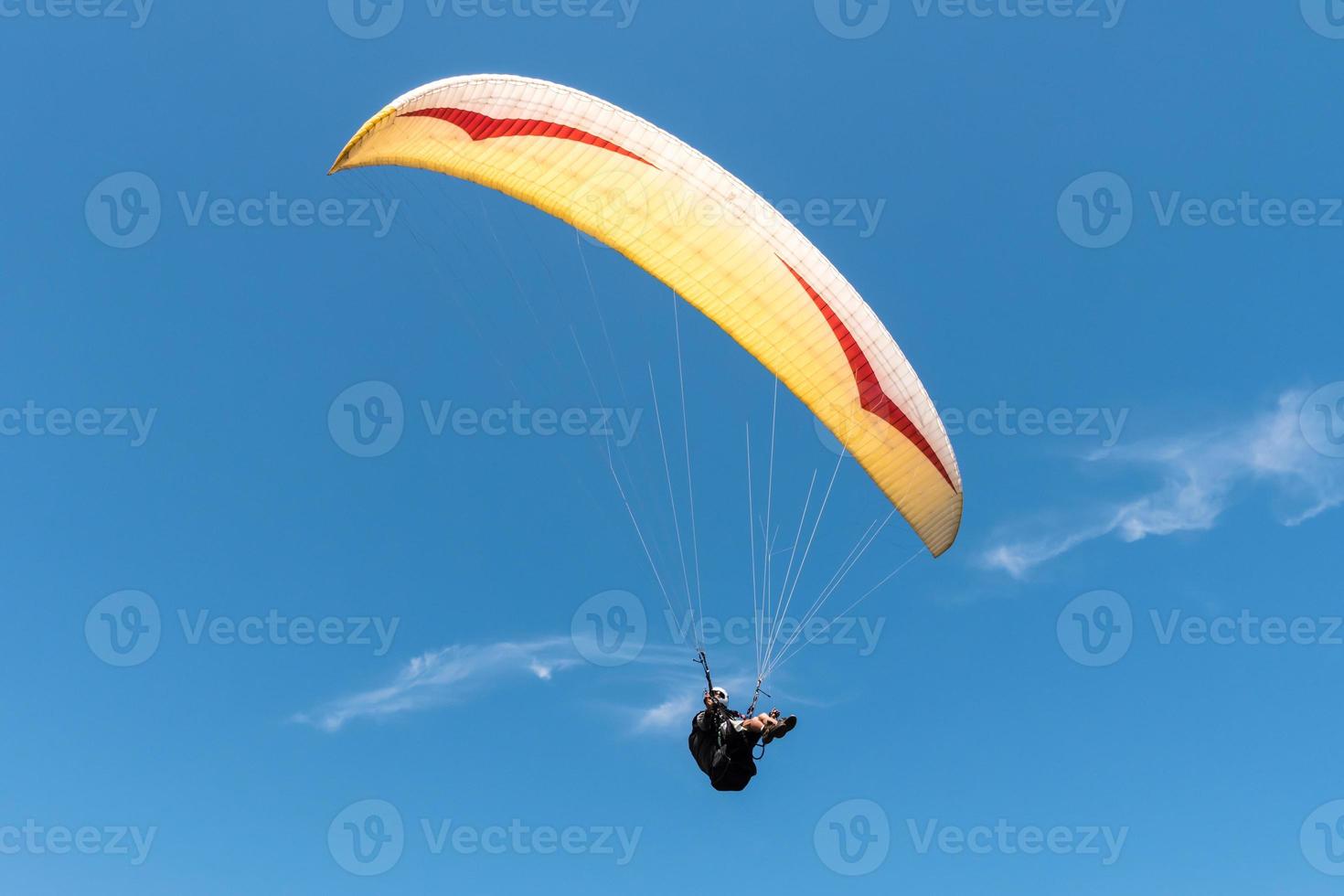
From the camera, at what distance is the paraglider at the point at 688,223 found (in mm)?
14891

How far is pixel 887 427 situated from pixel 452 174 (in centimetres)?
777

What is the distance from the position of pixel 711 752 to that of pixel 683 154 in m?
8.76

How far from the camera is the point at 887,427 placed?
15.6 metres

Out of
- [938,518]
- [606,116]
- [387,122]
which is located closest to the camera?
[387,122]

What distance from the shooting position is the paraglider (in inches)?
586

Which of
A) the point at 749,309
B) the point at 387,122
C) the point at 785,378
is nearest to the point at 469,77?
the point at 387,122

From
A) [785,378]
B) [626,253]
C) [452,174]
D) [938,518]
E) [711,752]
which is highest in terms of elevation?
[452,174]

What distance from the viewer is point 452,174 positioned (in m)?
15.4

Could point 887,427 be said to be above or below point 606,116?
below

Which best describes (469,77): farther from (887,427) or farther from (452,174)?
(887,427)

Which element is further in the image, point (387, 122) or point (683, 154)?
point (683, 154)

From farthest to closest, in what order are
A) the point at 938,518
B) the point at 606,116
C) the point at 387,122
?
the point at 938,518
the point at 606,116
the point at 387,122

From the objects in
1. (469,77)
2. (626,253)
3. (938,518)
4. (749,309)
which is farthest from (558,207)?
(938,518)

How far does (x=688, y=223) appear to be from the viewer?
15.1m
